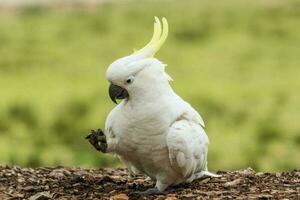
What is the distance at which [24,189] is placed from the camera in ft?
15.2

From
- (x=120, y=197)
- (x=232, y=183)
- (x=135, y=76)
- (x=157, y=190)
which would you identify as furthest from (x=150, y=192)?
(x=135, y=76)

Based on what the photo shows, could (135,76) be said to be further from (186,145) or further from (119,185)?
(119,185)

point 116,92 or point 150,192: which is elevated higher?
point 116,92

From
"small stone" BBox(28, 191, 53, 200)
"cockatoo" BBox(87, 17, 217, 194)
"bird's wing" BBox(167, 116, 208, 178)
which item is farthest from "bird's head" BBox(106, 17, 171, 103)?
"small stone" BBox(28, 191, 53, 200)

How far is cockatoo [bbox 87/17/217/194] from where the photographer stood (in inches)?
153

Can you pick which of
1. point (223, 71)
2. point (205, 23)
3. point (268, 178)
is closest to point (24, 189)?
point (268, 178)

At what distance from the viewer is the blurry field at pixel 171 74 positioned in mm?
8672

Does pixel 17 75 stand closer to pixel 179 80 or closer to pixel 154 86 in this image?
pixel 179 80

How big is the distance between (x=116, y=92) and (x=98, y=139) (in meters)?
0.31

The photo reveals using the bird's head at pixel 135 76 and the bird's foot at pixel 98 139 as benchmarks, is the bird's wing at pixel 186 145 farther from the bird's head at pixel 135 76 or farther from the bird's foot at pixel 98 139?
the bird's foot at pixel 98 139

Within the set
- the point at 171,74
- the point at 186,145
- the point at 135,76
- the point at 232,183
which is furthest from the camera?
the point at 171,74

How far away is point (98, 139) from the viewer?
13.3ft

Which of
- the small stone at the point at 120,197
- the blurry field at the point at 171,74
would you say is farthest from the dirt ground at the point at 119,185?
the blurry field at the point at 171,74

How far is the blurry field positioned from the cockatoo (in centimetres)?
363
